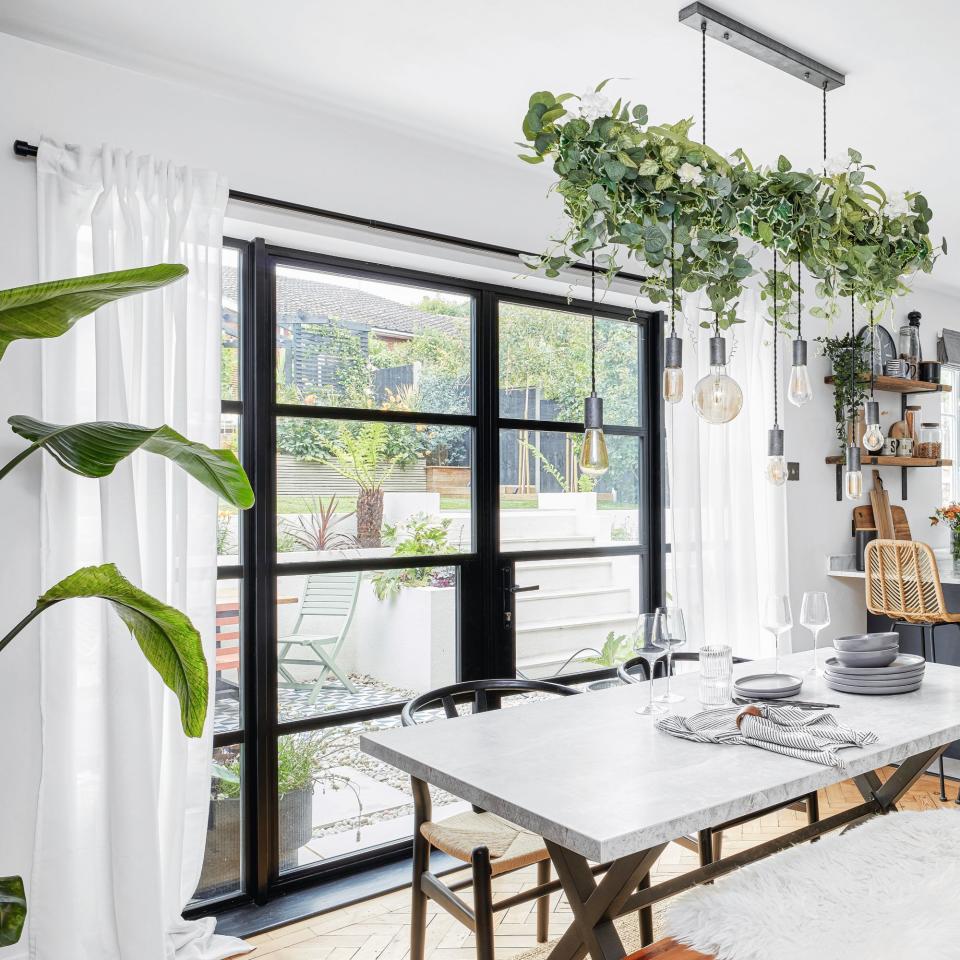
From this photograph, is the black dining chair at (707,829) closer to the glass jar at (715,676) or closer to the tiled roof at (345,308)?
the glass jar at (715,676)

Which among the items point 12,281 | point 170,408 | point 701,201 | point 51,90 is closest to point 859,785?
point 701,201

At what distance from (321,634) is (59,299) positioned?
1624 mm

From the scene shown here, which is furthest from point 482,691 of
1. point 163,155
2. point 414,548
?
point 163,155

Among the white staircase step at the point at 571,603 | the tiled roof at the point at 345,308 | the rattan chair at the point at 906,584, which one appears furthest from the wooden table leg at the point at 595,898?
the rattan chair at the point at 906,584

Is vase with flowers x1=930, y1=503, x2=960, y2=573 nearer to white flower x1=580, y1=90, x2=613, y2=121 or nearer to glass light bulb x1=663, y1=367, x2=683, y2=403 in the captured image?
glass light bulb x1=663, y1=367, x2=683, y2=403

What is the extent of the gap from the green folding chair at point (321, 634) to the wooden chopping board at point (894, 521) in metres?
2.92

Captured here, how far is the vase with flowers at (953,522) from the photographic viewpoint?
490cm

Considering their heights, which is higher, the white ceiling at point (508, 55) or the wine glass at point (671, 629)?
the white ceiling at point (508, 55)

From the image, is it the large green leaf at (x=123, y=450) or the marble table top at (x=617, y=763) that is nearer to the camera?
the marble table top at (x=617, y=763)

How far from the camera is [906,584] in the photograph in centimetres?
388

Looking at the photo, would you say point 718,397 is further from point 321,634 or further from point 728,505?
point 728,505

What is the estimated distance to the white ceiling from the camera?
2289 millimetres

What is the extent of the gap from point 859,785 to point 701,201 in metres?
1.60

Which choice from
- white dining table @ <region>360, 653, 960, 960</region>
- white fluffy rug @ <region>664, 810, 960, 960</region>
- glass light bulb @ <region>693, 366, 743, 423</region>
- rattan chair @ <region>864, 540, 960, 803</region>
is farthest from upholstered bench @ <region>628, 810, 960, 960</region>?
rattan chair @ <region>864, 540, 960, 803</region>
